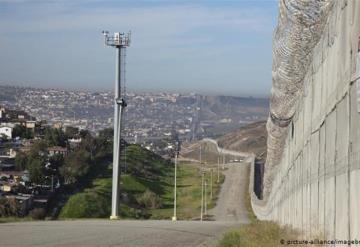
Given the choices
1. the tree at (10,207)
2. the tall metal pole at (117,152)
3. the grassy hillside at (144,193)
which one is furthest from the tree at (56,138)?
the tall metal pole at (117,152)

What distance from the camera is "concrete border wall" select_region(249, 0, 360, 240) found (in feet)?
21.1

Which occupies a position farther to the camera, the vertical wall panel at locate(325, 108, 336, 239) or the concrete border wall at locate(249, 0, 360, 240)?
the vertical wall panel at locate(325, 108, 336, 239)

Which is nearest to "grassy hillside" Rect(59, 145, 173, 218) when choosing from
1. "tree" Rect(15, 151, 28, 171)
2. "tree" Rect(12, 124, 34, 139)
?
"tree" Rect(15, 151, 28, 171)

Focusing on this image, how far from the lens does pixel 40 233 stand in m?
18.4

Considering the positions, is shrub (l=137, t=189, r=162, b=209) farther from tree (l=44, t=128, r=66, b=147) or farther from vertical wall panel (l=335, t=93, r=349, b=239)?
vertical wall panel (l=335, t=93, r=349, b=239)

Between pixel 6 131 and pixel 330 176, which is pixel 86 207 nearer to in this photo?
pixel 330 176

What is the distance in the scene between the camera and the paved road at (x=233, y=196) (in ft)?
232

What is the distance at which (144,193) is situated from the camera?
8644cm

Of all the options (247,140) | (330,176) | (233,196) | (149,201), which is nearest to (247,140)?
(247,140)

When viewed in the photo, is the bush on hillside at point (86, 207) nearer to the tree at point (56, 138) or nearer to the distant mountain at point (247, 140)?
the tree at point (56, 138)

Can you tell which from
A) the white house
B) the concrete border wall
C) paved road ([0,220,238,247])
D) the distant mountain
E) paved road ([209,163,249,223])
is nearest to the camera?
the concrete border wall

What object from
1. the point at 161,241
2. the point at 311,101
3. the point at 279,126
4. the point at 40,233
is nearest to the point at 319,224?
the point at 311,101

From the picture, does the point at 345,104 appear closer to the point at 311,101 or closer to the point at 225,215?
the point at 311,101

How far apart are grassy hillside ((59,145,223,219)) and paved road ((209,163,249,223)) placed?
5.43ft
